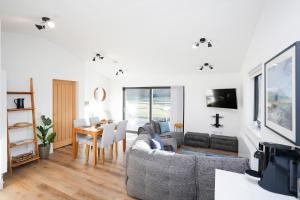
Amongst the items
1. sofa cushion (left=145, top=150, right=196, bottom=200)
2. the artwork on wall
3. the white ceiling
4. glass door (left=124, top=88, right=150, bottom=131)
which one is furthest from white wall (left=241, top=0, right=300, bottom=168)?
the artwork on wall

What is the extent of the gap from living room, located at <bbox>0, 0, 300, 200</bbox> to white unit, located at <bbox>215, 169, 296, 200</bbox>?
13mm

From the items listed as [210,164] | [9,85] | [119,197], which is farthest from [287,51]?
[9,85]

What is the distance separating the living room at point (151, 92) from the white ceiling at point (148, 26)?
0.02 m

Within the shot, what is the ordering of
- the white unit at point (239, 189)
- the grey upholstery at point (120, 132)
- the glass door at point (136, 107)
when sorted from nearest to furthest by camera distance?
1. the white unit at point (239, 189)
2. the grey upholstery at point (120, 132)
3. the glass door at point (136, 107)

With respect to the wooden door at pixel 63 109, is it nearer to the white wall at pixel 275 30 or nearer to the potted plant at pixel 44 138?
the potted plant at pixel 44 138

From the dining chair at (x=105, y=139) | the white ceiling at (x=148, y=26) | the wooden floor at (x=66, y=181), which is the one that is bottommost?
the wooden floor at (x=66, y=181)

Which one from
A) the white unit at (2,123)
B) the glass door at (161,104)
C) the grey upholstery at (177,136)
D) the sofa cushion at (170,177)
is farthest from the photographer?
the glass door at (161,104)

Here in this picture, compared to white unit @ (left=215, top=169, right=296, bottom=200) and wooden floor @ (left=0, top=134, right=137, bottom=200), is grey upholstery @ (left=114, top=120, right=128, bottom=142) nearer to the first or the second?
wooden floor @ (left=0, top=134, right=137, bottom=200)

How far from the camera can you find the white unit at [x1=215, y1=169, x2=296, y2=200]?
1.21m

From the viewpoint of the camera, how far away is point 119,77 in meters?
→ 6.92

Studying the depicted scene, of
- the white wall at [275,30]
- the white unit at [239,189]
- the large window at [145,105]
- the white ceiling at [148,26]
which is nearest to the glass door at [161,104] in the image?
the large window at [145,105]

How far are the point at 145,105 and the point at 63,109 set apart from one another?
2.94 metres

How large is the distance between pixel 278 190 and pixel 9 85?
4.68m

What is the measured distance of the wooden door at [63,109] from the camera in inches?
185
